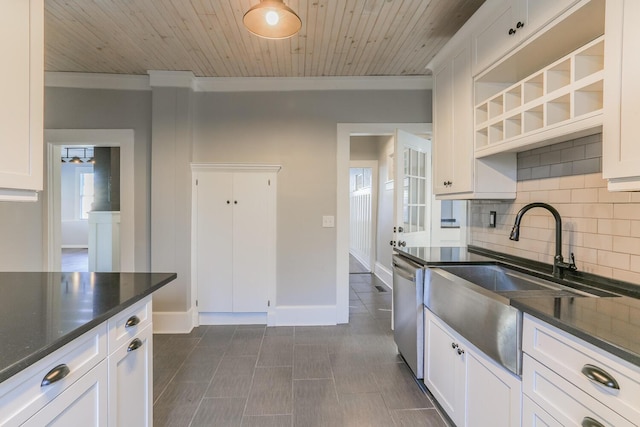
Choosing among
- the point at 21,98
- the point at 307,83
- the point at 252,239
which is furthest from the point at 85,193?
the point at 21,98

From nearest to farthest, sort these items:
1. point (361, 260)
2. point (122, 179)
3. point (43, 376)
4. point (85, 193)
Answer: point (43, 376) → point (122, 179) → point (361, 260) → point (85, 193)

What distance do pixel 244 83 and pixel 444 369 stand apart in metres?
3.17

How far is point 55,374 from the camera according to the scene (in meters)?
0.91

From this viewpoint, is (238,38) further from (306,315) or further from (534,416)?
(534,416)

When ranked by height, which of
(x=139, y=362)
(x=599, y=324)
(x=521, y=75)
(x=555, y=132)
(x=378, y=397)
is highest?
(x=521, y=75)

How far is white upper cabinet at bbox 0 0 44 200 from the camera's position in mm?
1137

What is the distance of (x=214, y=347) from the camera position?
9.37ft

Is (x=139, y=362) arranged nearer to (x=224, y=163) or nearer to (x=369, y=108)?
(x=224, y=163)

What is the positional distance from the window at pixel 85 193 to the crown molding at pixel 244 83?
24.8 feet

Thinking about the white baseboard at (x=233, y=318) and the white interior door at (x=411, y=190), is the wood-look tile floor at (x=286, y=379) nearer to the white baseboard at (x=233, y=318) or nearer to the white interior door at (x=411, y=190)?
the white baseboard at (x=233, y=318)

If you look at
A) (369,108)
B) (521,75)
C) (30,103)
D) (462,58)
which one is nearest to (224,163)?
(369,108)

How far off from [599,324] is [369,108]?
2.86m

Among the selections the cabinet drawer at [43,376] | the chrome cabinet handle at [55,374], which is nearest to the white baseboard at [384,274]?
the cabinet drawer at [43,376]

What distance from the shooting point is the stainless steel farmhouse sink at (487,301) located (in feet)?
4.13
